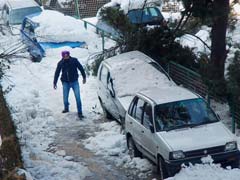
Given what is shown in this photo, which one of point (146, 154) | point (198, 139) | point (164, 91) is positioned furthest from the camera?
point (164, 91)

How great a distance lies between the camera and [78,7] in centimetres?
3325

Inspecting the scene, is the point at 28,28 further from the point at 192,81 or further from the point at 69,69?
the point at 192,81

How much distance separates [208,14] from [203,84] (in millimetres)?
1852

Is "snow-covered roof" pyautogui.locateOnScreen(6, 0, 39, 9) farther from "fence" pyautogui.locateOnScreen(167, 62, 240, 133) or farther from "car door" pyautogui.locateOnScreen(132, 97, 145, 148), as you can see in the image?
"car door" pyautogui.locateOnScreen(132, 97, 145, 148)

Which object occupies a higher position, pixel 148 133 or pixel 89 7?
pixel 148 133

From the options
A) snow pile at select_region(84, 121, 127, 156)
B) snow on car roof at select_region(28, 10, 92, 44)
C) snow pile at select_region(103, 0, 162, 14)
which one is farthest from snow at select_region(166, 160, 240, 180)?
snow pile at select_region(103, 0, 162, 14)

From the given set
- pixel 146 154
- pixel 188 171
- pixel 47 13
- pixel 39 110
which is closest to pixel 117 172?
pixel 146 154

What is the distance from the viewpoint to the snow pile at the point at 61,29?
23.1m

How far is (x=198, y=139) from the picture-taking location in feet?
31.8

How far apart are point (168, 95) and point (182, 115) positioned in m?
0.80

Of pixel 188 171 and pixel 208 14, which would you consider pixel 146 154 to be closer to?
pixel 188 171

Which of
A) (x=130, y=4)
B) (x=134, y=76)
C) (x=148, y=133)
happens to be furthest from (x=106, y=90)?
(x=130, y=4)

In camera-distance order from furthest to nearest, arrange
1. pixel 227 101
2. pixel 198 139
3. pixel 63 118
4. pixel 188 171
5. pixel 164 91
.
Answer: pixel 63 118
pixel 227 101
pixel 164 91
pixel 198 139
pixel 188 171

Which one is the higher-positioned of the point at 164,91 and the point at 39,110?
the point at 164,91
